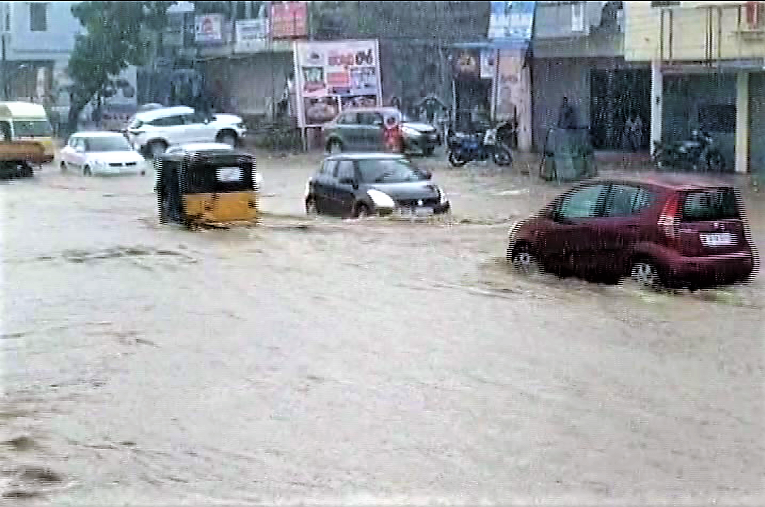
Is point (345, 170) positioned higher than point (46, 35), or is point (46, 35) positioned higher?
point (46, 35)

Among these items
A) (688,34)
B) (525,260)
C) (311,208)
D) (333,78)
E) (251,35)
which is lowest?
(525,260)

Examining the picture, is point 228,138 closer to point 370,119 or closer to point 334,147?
point 334,147

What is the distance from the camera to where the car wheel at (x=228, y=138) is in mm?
42938

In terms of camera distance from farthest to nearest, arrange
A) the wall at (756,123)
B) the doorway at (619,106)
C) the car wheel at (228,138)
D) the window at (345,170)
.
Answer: the car wheel at (228,138) → the doorway at (619,106) → the wall at (756,123) → the window at (345,170)

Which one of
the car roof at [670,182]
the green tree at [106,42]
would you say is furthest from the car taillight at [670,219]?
the green tree at [106,42]

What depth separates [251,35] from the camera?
1933 inches

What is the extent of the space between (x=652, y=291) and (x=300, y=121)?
30.4 meters

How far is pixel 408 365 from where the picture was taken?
10539mm

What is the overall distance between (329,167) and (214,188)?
2.70 metres

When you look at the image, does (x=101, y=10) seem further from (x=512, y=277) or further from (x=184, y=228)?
(x=512, y=277)

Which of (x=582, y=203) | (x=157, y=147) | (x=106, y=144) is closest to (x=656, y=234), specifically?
(x=582, y=203)

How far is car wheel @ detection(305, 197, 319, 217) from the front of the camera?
22.0 meters

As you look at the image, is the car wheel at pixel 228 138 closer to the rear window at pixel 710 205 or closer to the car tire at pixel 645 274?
the car tire at pixel 645 274

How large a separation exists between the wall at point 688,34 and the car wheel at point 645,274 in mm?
15593
